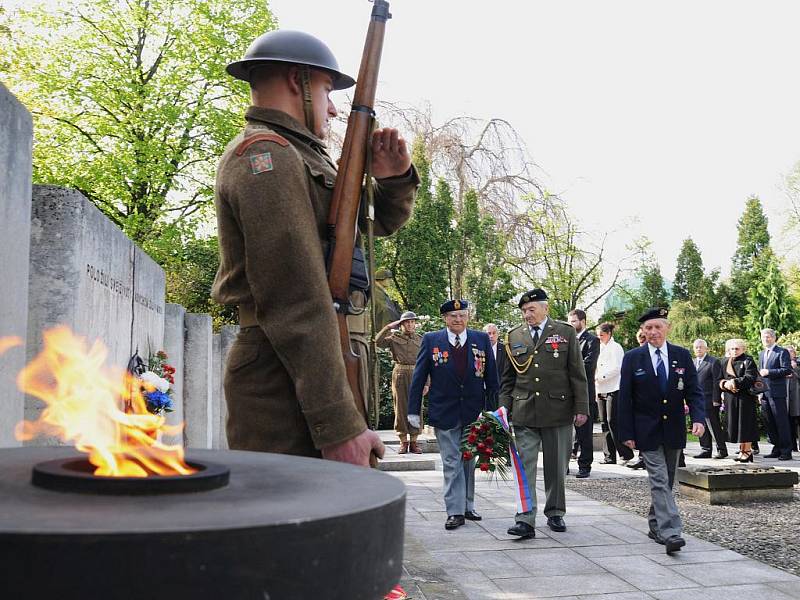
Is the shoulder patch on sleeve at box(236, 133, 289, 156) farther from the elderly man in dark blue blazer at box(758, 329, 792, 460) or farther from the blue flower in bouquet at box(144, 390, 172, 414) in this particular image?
the elderly man in dark blue blazer at box(758, 329, 792, 460)

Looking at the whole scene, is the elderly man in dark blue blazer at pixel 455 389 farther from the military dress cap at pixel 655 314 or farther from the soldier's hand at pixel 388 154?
the soldier's hand at pixel 388 154

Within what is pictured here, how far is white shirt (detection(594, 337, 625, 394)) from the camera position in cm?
1222

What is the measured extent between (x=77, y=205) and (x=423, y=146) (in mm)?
23384

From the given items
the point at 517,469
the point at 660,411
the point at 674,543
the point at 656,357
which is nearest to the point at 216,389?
the point at 517,469

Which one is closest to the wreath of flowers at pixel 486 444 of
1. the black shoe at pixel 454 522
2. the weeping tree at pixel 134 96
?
the black shoe at pixel 454 522

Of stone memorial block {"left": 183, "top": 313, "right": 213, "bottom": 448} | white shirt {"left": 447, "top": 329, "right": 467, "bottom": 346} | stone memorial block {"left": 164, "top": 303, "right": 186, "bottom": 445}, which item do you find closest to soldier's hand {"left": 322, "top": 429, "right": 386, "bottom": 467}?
white shirt {"left": 447, "top": 329, "right": 467, "bottom": 346}

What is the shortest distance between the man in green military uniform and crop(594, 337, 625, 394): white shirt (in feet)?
14.6

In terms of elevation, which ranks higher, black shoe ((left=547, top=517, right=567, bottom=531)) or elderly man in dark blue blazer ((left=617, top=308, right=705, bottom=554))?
elderly man in dark blue blazer ((left=617, top=308, right=705, bottom=554))

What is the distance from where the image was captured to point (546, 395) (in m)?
7.54

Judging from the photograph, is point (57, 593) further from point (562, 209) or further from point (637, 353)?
point (562, 209)

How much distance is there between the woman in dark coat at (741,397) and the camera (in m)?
13.3

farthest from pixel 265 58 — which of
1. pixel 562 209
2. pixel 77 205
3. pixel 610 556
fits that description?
pixel 562 209

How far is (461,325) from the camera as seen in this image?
26.9 ft

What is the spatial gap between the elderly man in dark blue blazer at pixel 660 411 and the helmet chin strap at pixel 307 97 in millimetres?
4804
